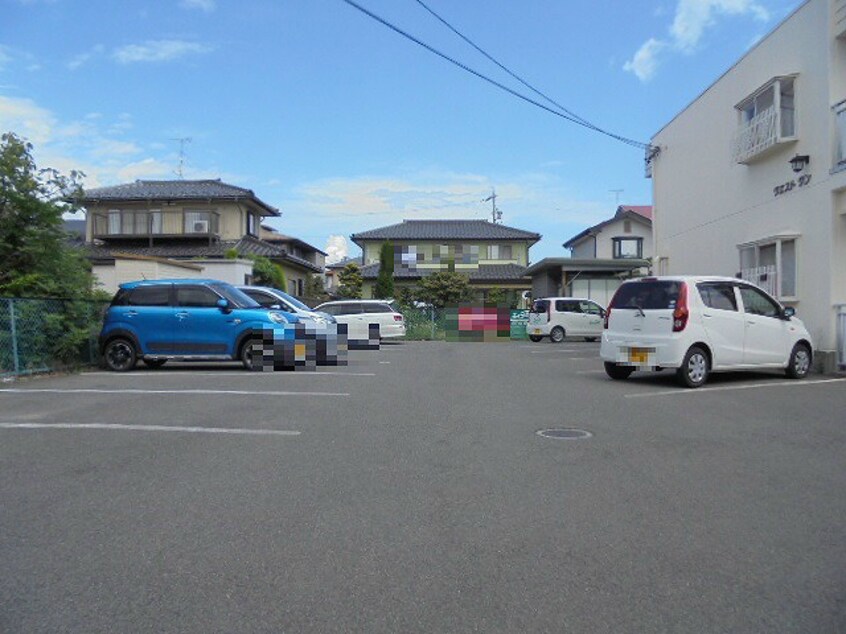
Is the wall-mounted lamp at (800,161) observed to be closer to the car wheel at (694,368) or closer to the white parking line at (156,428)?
the car wheel at (694,368)

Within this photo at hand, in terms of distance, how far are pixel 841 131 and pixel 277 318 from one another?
10.5m

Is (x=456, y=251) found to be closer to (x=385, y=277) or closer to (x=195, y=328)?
(x=385, y=277)

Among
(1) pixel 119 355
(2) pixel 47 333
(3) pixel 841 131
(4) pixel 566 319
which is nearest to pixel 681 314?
(3) pixel 841 131

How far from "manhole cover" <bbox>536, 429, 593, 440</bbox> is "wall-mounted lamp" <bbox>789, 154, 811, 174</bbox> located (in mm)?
9130

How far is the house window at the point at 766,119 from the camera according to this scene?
47.5 feet

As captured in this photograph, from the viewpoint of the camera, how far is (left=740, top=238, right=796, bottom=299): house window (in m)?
14.7

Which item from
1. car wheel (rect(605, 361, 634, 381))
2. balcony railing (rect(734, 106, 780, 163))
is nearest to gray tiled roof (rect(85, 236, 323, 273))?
balcony railing (rect(734, 106, 780, 163))

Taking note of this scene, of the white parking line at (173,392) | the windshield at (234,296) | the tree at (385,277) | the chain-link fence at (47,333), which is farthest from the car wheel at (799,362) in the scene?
the tree at (385,277)

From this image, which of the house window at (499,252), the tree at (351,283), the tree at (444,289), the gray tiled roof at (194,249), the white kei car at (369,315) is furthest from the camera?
the house window at (499,252)

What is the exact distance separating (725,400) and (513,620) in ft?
24.8

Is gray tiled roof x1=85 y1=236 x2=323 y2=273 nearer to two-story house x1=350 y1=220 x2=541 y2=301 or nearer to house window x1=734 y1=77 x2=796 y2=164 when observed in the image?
two-story house x1=350 y1=220 x2=541 y2=301

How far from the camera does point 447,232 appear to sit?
48.2 m

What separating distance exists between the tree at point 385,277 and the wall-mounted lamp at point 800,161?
2775 cm

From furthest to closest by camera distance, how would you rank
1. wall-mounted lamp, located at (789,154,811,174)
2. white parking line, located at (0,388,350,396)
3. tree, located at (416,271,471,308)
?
tree, located at (416,271,471,308) < wall-mounted lamp, located at (789,154,811,174) < white parking line, located at (0,388,350,396)
